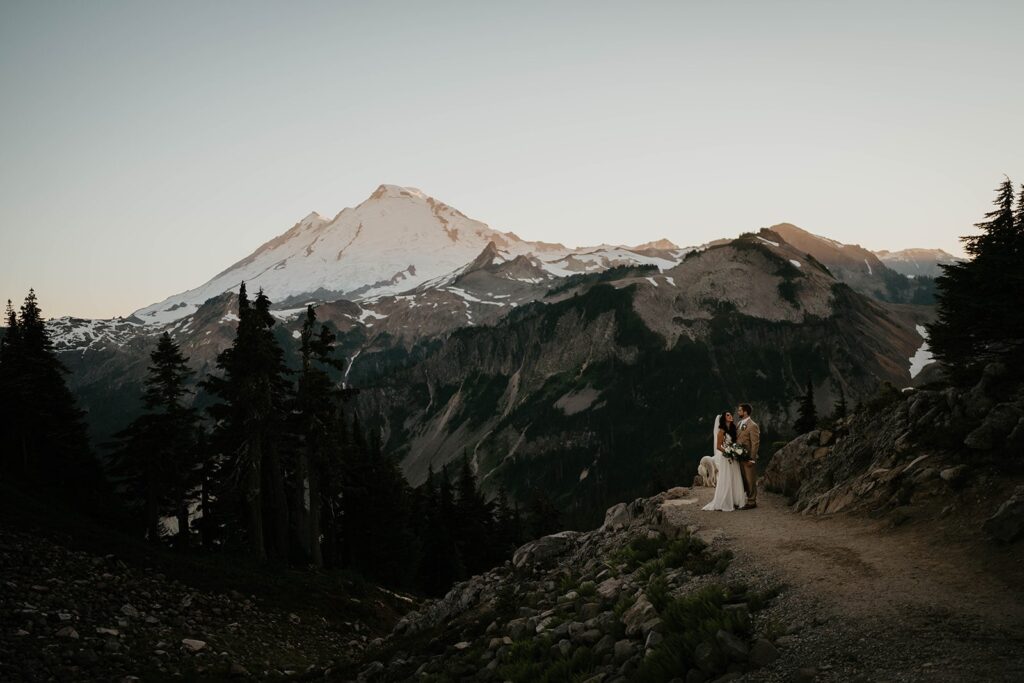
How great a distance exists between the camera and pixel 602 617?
12.2m

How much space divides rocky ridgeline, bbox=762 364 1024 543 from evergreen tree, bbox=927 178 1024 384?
13.5 meters

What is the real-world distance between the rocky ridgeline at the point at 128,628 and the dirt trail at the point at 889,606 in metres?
13.5

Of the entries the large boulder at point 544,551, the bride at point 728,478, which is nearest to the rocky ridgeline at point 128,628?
the large boulder at point 544,551

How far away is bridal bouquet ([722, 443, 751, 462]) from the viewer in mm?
18391

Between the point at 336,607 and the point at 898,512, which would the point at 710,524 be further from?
the point at 336,607

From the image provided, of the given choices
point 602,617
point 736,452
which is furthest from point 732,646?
point 736,452

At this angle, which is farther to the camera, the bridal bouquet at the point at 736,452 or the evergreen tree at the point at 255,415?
the evergreen tree at the point at 255,415

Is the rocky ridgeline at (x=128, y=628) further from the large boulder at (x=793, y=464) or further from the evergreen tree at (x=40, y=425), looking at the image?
the evergreen tree at (x=40, y=425)

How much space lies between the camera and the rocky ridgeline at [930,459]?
38.6 ft

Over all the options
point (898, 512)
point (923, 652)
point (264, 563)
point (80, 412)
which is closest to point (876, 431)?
point (898, 512)

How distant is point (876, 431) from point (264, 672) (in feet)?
62.1

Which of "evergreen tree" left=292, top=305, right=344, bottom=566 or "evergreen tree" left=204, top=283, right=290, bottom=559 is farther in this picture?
"evergreen tree" left=292, top=305, right=344, bottom=566

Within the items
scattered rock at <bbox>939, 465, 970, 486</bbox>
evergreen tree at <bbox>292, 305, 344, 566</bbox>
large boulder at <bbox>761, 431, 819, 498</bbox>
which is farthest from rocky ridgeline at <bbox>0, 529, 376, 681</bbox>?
scattered rock at <bbox>939, 465, 970, 486</bbox>

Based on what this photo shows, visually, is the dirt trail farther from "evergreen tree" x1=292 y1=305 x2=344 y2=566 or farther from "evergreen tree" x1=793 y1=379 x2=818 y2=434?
"evergreen tree" x1=793 y1=379 x2=818 y2=434
